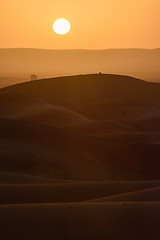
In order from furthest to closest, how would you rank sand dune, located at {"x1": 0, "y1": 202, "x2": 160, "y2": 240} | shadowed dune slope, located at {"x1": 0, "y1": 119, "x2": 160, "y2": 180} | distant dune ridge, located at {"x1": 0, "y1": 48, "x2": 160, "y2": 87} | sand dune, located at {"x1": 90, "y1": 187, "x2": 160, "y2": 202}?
1. distant dune ridge, located at {"x1": 0, "y1": 48, "x2": 160, "y2": 87}
2. shadowed dune slope, located at {"x1": 0, "y1": 119, "x2": 160, "y2": 180}
3. sand dune, located at {"x1": 90, "y1": 187, "x2": 160, "y2": 202}
4. sand dune, located at {"x1": 0, "y1": 202, "x2": 160, "y2": 240}

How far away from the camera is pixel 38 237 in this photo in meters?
2.65

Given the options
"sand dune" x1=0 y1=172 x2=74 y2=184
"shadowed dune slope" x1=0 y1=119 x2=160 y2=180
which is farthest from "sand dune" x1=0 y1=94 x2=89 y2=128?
"sand dune" x1=0 y1=172 x2=74 y2=184

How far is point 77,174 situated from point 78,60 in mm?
48124

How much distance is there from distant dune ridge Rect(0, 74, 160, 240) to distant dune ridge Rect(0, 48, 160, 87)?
3429cm

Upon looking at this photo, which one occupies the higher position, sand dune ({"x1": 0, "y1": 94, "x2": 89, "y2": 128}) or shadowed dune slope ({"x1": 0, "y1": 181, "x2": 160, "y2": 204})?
sand dune ({"x1": 0, "y1": 94, "x2": 89, "y2": 128})

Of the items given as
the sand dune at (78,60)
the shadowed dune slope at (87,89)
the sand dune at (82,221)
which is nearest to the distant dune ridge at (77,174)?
the sand dune at (82,221)

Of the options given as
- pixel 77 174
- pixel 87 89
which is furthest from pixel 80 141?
pixel 87 89

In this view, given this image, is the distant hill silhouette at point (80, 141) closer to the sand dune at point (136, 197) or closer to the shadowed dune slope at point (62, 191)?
the shadowed dune slope at point (62, 191)

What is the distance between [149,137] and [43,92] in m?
10.0

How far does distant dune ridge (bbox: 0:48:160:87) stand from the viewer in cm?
4759

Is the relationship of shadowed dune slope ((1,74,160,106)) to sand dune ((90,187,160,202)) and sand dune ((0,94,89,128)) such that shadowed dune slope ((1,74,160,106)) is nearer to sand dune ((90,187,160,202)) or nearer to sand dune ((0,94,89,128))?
sand dune ((0,94,89,128))

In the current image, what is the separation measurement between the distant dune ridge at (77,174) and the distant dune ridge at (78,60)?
34286 mm

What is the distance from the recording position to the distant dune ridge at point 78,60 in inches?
1874

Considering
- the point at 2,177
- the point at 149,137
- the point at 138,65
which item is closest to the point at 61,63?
the point at 138,65
